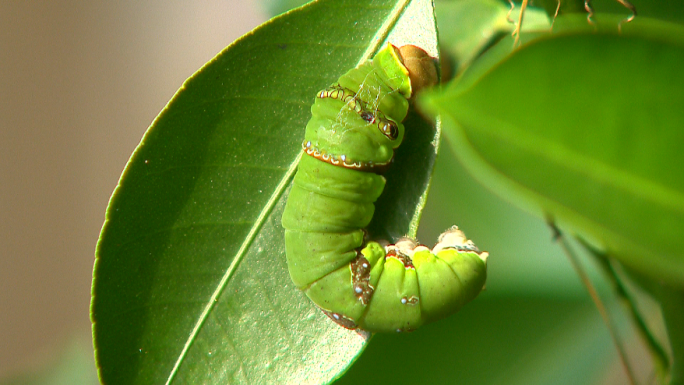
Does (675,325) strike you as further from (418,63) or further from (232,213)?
(232,213)

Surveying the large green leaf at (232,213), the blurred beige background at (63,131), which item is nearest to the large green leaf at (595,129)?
the large green leaf at (232,213)

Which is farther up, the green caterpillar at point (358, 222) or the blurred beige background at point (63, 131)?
the green caterpillar at point (358, 222)

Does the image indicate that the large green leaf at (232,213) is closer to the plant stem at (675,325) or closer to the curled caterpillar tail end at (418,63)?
the curled caterpillar tail end at (418,63)

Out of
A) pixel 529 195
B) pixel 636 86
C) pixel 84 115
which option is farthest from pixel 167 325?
pixel 84 115

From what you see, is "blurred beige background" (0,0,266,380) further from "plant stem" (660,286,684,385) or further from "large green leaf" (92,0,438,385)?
"plant stem" (660,286,684,385)

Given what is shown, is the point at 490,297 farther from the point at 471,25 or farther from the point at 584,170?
the point at 584,170

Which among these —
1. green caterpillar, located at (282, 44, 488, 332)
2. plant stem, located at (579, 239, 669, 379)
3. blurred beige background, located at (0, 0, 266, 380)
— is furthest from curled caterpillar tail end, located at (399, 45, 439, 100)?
blurred beige background, located at (0, 0, 266, 380)

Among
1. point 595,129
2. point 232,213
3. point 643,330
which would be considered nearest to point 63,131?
point 232,213
